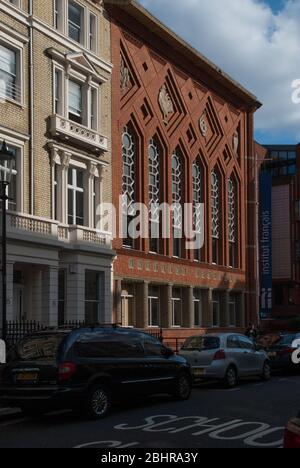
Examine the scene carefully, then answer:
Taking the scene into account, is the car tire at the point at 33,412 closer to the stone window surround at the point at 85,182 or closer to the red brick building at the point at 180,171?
the stone window surround at the point at 85,182

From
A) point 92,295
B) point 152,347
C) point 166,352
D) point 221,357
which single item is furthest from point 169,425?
point 92,295

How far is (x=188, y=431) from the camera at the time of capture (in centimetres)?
1125

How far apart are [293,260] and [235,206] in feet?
54.8

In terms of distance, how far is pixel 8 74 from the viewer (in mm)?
24484

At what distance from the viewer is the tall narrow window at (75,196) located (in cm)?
2727

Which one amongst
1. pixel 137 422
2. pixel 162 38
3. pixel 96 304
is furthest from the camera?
pixel 162 38

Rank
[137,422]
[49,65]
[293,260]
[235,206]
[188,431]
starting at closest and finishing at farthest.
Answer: [188,431], [137,422], [49,65], [235,206], [293,260]

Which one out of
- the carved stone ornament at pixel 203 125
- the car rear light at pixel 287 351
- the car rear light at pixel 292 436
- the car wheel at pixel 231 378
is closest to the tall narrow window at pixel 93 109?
the carved stone ornament at pixel 203 125

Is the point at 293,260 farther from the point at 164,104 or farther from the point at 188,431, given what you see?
the point at 188,431

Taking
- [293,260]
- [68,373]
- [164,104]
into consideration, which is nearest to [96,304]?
[164,104]

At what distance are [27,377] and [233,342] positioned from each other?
8.80 m

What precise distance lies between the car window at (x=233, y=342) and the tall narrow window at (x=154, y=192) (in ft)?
43.5

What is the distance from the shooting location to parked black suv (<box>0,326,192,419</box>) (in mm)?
12391

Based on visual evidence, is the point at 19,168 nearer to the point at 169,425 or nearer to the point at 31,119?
the point at 31,119
